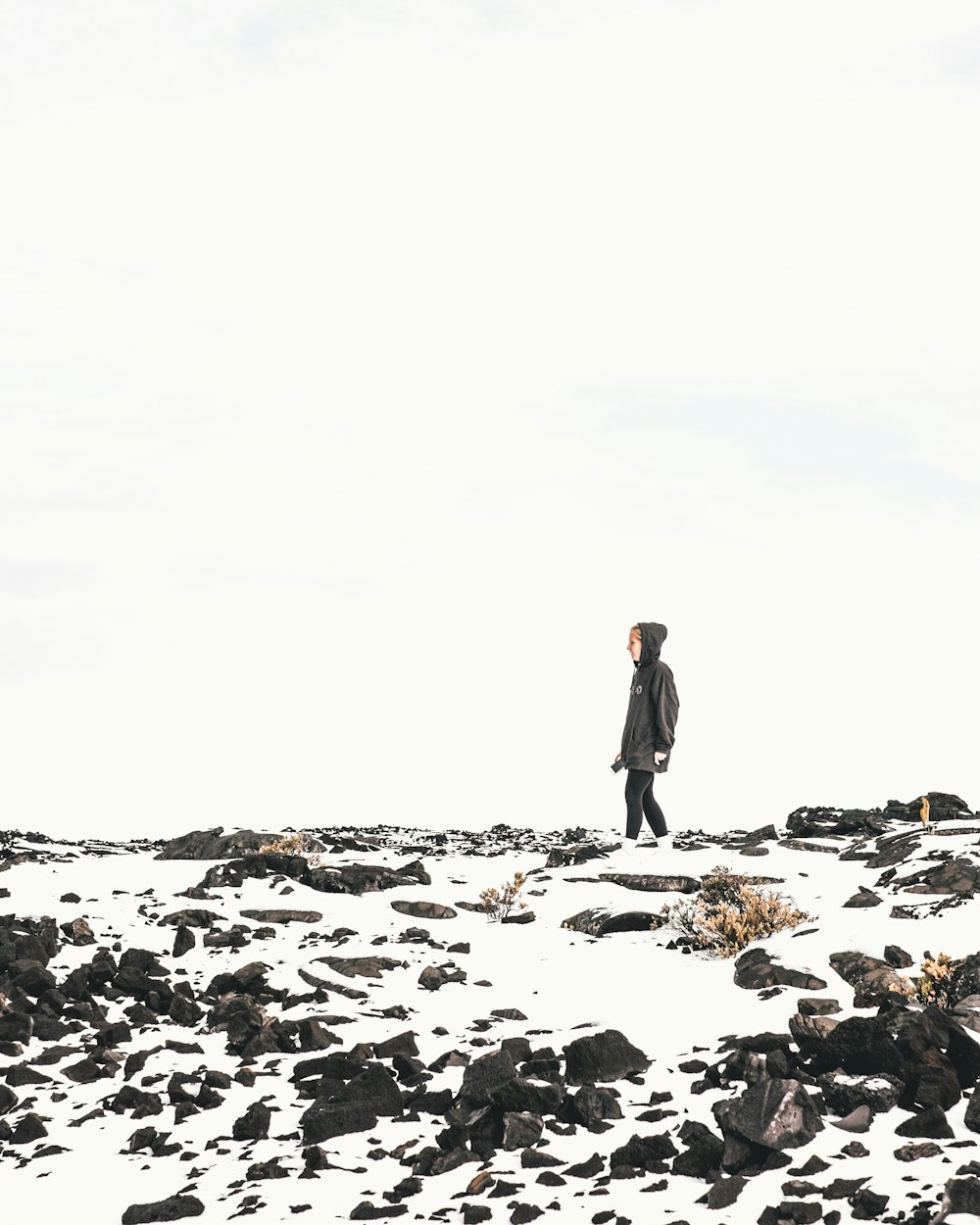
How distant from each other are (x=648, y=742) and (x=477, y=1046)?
8.67 metres

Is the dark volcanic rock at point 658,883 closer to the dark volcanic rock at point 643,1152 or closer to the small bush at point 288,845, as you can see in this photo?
the small bush at point 288,845

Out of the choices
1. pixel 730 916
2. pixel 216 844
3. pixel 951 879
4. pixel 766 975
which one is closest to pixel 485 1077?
pixel 766 975

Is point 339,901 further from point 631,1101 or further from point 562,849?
point 631,1101

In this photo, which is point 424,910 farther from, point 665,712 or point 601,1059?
point 665,712

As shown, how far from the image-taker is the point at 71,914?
14266 millimetres

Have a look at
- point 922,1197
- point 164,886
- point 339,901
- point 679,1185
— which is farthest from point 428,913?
point 922,1197

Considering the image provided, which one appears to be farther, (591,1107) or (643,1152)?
(591,1107)

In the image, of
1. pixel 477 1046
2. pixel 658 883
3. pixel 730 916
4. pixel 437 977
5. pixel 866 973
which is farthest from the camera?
pixel 658 883

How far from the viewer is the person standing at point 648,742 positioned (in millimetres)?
18453

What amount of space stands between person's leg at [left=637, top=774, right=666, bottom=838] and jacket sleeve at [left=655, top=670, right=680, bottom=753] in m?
0.59

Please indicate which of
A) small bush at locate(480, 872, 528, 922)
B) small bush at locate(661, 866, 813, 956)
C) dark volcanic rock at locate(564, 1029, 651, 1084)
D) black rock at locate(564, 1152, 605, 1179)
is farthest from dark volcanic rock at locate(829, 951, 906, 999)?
small bush at locate(480, 872, 528, 922)

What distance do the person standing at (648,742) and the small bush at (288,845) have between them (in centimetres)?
499

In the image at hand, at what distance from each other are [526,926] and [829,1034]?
565 centimetres

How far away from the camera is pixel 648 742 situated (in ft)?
60.7
